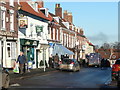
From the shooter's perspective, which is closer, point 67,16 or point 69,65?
point 69,65

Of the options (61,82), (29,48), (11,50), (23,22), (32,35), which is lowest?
(61,82)

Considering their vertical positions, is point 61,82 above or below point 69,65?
below

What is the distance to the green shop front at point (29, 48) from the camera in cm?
3438

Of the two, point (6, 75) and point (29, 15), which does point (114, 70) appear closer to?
point (6, 75)

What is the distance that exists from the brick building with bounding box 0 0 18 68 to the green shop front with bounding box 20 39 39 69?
6.20 ft

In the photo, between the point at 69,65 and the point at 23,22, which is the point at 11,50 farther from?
the point at 69,65

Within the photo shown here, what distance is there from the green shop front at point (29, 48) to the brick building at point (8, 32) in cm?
189

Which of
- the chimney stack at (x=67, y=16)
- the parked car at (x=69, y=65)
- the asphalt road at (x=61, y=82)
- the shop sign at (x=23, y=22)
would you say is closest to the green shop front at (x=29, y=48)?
the shop sign at (x=23, y=22)

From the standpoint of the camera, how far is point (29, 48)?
37.7 metres

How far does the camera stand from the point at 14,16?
3262cm

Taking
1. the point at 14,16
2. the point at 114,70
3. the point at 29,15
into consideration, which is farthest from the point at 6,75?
the point at 29,15

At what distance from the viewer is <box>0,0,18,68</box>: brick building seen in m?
30.0

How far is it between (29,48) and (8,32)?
22.9ft

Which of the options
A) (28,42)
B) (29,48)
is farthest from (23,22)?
(29,48)
